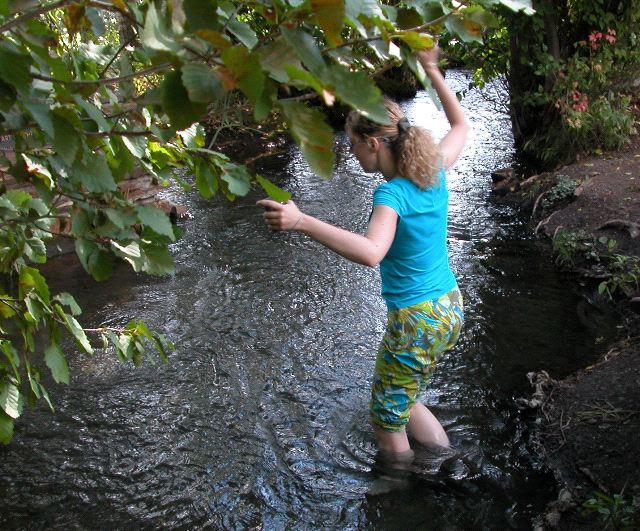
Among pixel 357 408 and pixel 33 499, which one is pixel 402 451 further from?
pixel 33 499

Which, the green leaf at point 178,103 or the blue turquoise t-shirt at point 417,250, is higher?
the green leaf at point 178,103

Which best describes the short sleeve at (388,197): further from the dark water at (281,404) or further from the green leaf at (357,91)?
the green leaf at (357,91)

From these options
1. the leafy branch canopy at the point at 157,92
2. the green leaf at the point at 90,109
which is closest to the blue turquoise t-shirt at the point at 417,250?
the leafy branch canopy at the point at 157,92

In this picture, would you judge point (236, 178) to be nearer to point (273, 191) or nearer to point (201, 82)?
point (273, 191)

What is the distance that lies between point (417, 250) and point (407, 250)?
4 cm

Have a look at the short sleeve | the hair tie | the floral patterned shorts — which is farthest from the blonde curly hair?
the floral patterned shorts

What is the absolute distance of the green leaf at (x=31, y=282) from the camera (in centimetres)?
196

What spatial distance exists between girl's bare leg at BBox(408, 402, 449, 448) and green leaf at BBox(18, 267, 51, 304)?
2.07 meters

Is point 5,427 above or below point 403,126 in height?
below

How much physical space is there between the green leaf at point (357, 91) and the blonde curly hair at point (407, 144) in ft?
5.82

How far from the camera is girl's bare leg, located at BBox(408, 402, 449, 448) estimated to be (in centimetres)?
356

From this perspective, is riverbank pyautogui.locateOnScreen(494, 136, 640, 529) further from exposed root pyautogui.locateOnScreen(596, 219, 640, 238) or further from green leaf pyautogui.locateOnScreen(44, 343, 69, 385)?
green leaf pyautogui.locateOnScreen(44, 343, 69, 385)

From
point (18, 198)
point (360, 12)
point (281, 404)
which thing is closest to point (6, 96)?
point (360, 12)

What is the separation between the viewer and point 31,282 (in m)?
1.96
